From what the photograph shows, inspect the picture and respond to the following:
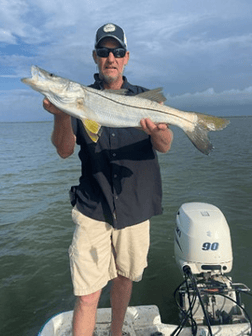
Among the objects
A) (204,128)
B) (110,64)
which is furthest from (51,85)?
(204,128)

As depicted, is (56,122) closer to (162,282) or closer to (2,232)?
(162,282)

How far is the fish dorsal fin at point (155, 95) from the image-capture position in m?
3.13

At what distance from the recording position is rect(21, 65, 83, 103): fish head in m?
2.70

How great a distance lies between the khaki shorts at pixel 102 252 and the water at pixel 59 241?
93.0 inches

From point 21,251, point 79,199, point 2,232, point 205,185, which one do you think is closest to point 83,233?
point 79,199

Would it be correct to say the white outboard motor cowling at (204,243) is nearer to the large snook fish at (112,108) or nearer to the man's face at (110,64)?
the large snook fish at (112,108)

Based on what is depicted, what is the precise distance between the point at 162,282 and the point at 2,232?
5.43m

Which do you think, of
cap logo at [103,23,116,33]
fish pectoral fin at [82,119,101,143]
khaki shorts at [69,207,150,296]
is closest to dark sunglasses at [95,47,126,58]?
cap logo at [103,23,116,33]

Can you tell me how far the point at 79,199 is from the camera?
10.4 ft

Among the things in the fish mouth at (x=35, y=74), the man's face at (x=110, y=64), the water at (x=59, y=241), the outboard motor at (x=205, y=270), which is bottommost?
the water at (x=59, y=241)

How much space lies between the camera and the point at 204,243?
163 inches

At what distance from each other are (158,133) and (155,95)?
517 mm

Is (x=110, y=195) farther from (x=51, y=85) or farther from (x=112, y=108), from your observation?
(x=51, y=85)

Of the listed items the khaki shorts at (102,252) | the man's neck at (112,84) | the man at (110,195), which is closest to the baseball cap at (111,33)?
the man at (110,195)
